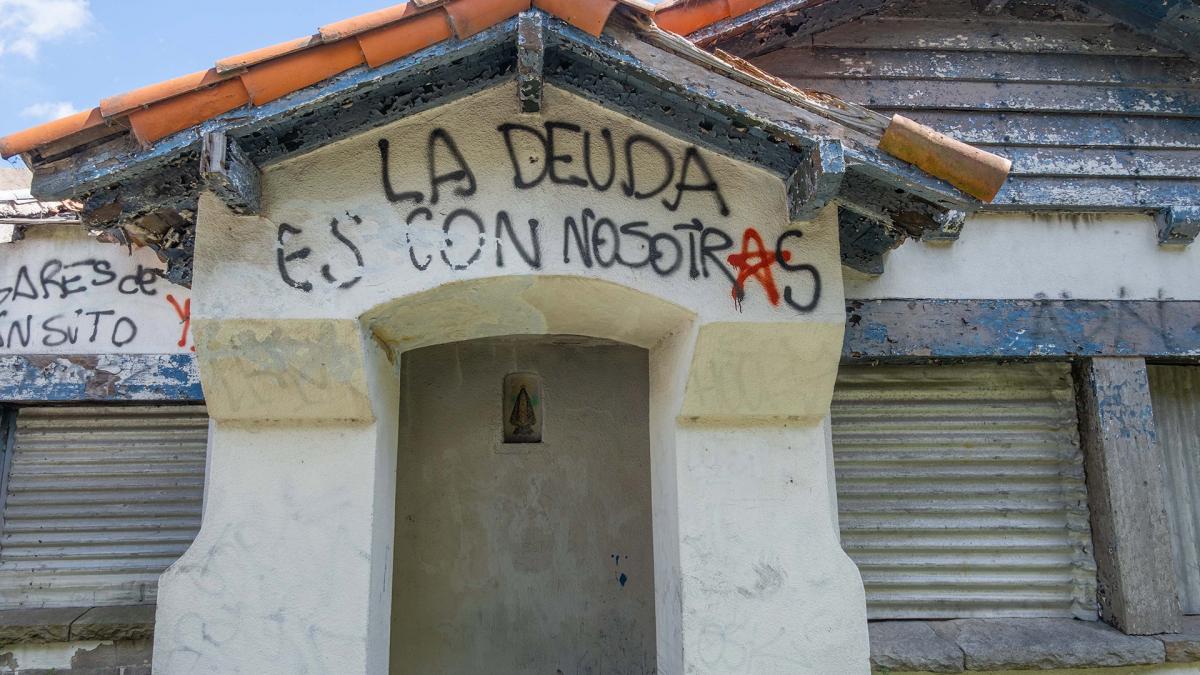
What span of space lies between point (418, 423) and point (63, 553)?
211 cm

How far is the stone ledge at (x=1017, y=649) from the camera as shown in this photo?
4.24m

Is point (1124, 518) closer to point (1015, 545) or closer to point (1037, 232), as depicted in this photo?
point (1015, 545)

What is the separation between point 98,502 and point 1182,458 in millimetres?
6376

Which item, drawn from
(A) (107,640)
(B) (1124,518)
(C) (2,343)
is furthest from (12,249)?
(B) (1124,518)

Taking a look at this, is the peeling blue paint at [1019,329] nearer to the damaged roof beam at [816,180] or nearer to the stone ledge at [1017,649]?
the damaged roof beam at [816,180]

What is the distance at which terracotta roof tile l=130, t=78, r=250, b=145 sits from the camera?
3221 millimetres

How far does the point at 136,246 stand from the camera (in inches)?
194

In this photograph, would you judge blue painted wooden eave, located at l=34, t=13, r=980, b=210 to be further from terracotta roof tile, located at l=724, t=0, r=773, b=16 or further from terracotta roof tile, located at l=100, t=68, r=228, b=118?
terracotta roof tile, located at l=724, t=0, r=773, b=16

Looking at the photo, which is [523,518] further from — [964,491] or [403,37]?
[403,37]

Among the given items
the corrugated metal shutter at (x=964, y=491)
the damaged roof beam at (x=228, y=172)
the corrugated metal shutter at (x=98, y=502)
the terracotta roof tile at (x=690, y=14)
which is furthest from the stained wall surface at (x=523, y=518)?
the damaged roof beam at (x=228, y=172)

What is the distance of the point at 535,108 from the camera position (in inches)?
142

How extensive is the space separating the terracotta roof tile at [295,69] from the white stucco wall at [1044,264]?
2859 mm

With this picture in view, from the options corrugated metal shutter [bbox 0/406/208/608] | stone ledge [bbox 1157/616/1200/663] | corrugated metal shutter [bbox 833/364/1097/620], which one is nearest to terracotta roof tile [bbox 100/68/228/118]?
corrugated metal shutter [bbox 0/406/208/608]

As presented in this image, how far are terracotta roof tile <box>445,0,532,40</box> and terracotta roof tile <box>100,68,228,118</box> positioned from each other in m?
0.93
